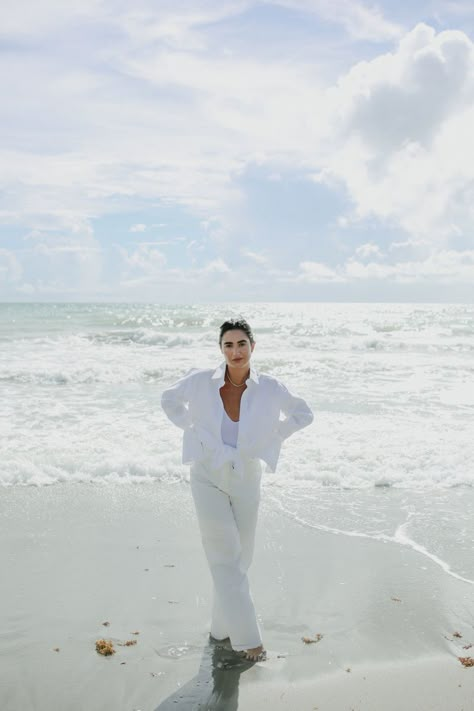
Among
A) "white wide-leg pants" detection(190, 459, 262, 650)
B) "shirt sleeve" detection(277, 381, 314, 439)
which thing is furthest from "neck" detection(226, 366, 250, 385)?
"white wide-leg pants" detection(190, 459, 262, 650)

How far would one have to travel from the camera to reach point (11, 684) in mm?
3332

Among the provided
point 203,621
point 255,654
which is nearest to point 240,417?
point 255,654

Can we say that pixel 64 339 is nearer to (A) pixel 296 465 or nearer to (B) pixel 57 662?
(A) pixel 296 465

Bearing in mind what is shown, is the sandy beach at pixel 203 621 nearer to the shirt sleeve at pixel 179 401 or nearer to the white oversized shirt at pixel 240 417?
the white oversized shirt at pixel 240 417

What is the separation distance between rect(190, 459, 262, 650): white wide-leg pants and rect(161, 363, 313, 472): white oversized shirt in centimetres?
9

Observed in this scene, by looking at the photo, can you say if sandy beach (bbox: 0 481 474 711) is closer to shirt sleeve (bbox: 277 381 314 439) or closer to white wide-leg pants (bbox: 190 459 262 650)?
white wide-leg pants (bbox: 190 459 262 650)

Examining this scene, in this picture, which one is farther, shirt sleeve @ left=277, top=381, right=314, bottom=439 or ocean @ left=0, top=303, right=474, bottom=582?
ocean @ left=0, top=303, right=474, bottom=582

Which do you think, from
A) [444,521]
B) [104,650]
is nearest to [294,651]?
[104,650]

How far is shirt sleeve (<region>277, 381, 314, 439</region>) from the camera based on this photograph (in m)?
3.63

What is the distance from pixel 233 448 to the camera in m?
3.56

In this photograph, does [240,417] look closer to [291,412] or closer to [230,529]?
[291,412]

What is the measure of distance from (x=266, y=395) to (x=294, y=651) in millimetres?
1488

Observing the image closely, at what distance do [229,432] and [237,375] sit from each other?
33cm

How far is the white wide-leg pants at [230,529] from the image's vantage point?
3.59m
